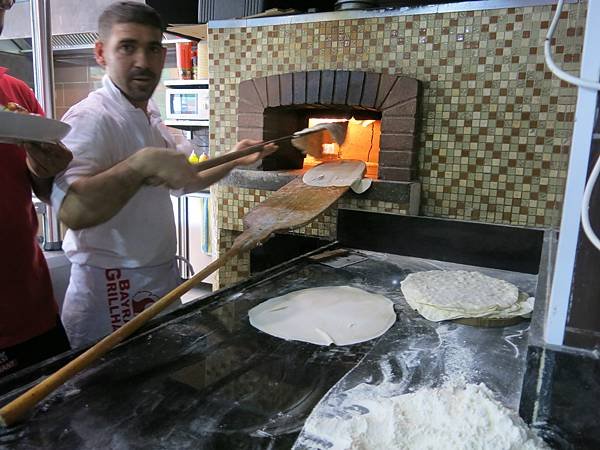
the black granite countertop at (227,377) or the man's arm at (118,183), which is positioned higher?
the man's arm at (118,183)

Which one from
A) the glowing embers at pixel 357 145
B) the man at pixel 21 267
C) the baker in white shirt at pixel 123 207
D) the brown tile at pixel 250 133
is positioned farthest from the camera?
the glowing embers at pixel 357 145

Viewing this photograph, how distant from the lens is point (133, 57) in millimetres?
1480

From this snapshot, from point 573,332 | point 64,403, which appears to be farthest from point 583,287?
point 64,403

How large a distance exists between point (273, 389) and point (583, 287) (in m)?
0.57

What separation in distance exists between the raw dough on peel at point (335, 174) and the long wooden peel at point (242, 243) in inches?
1.7

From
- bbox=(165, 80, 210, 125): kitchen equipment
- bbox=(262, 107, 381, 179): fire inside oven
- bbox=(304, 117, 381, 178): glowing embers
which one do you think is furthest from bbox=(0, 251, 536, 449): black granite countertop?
bbox=(165, 80, 210, 125): kitchen equipment

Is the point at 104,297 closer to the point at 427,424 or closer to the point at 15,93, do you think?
the point at 15,93

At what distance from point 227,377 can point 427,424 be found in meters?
0.40

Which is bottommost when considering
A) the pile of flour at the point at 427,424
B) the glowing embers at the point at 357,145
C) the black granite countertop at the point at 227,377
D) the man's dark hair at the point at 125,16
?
the black granite countertop at the point at 227,377

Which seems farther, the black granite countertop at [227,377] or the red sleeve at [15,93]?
the red sleeve at [15,93]

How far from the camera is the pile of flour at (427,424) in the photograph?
2.40ft

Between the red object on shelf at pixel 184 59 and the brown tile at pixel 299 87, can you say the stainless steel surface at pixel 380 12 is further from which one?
the red object on shelf at pixel 184 59

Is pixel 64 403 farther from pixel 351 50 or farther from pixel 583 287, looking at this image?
pixel 351 50

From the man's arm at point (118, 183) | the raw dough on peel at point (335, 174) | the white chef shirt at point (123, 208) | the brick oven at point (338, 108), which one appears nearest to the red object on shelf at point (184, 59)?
the brick oven at point (338, 108)
